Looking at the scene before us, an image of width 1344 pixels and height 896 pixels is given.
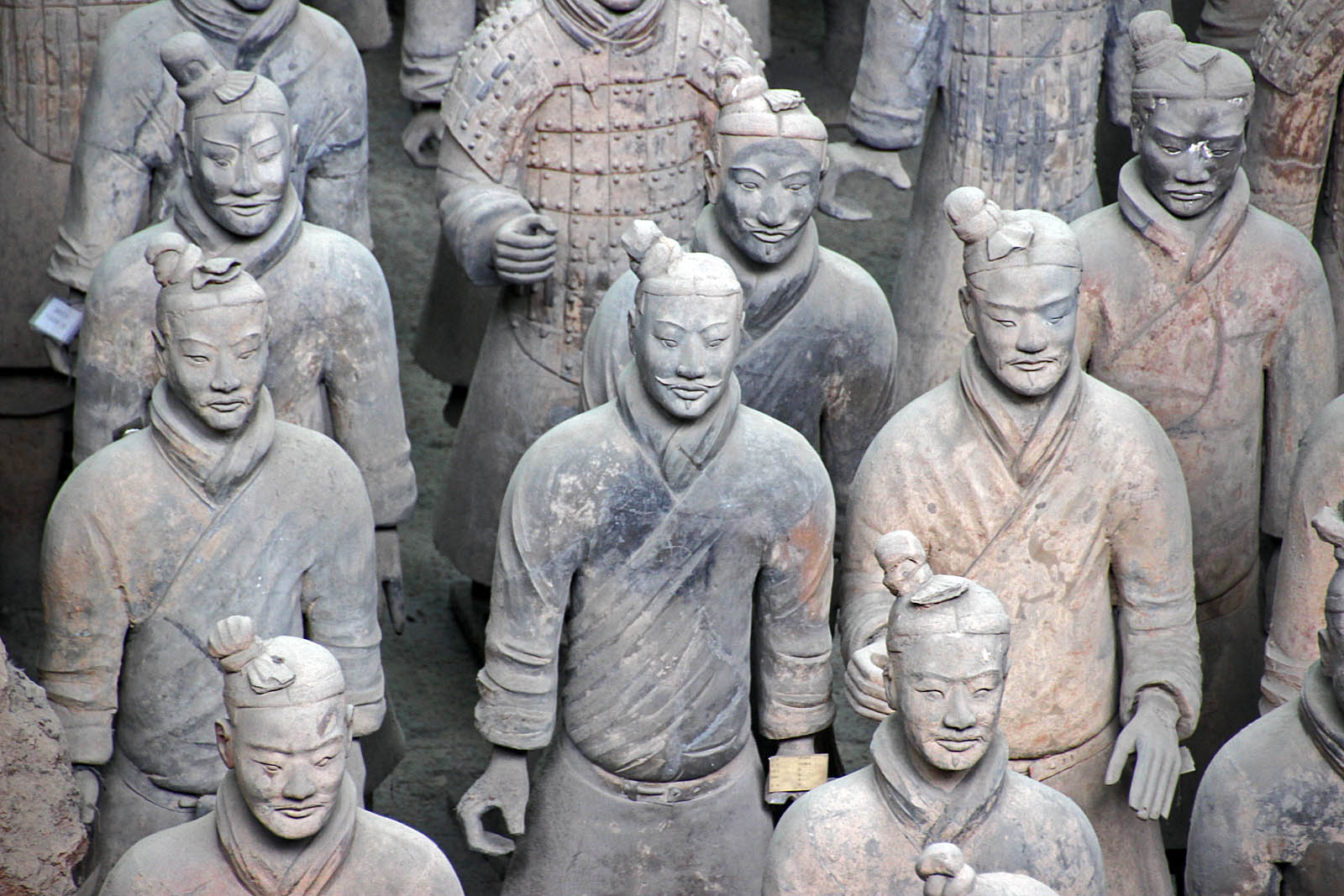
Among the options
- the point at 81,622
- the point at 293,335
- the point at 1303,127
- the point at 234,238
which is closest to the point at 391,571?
the point at 293,335

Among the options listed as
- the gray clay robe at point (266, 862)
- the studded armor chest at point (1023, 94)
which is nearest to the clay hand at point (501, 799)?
the gray clay robe at point (266, 862)

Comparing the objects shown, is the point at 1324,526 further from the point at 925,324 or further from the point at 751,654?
the point at 925,324

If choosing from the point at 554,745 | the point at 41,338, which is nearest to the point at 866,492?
the point at 554,745

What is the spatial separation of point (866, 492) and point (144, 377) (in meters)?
1.50

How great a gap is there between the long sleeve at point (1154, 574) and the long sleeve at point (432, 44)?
102 inches

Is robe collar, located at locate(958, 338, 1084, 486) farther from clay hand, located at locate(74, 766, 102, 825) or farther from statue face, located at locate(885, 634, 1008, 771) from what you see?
clay hand, located at locate(74, 766, 102, 825)

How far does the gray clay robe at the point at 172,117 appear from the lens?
589 cm

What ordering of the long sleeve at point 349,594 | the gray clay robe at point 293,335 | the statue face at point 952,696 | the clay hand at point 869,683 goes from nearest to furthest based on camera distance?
the statue face at point 952,696 → the clay hand at point 869,683 → the long sleeve at point 349,594 → the gray clay robe at point 293,335

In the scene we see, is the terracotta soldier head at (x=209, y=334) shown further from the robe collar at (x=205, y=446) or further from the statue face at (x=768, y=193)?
the statue face at (x=768, y=193)

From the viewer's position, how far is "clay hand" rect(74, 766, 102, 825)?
4598 millimetres

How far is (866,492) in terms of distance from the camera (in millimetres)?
4676

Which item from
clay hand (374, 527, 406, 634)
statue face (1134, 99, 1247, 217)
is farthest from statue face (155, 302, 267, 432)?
statue face (1134, 99, 1247, 217)

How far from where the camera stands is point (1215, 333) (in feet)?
17.3

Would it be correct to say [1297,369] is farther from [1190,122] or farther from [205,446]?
[205,446]
